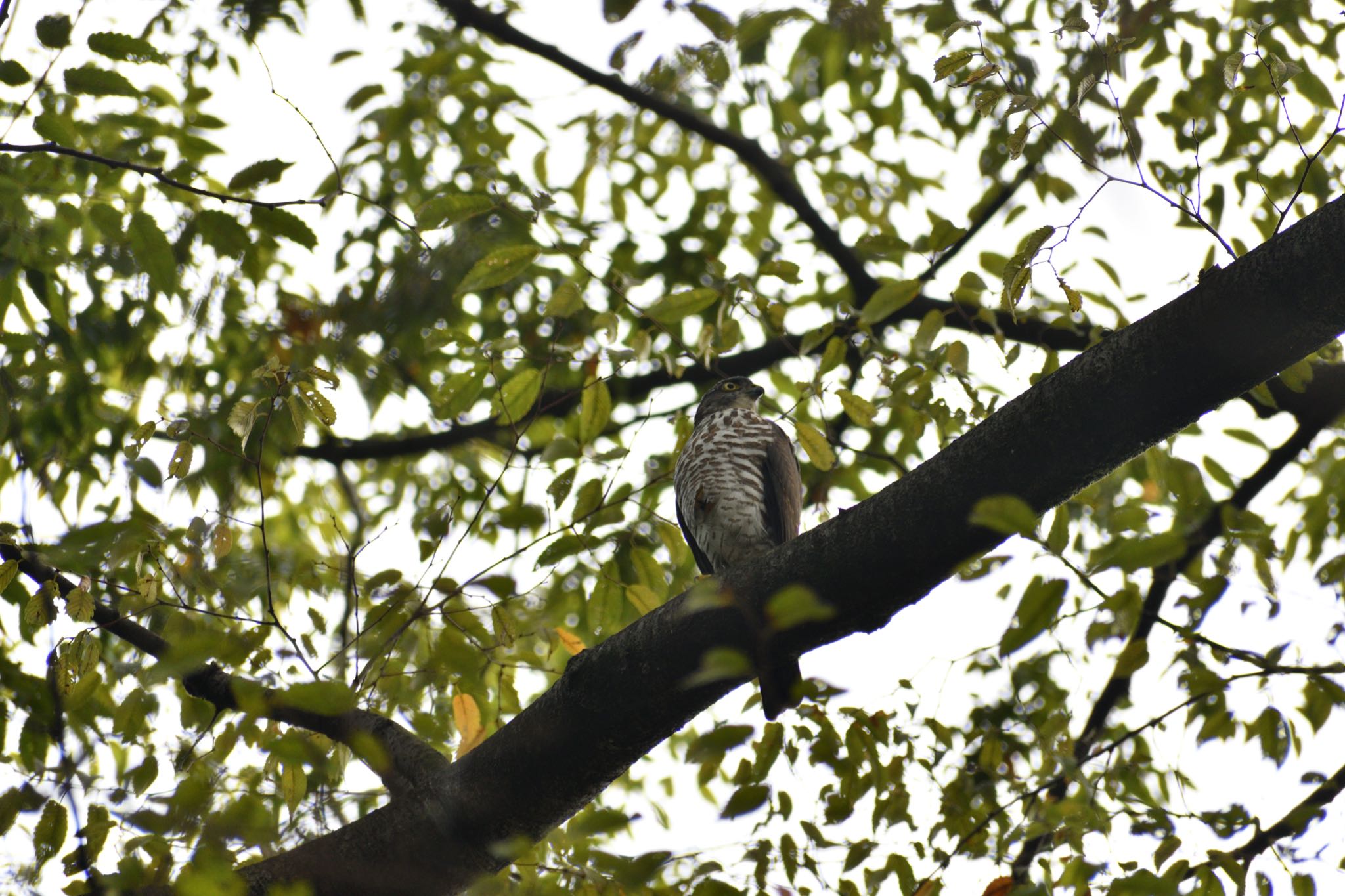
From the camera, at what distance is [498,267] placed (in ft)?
10.9

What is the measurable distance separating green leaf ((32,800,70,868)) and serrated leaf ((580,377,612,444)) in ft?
5.63

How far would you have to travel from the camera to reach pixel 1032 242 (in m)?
2.31

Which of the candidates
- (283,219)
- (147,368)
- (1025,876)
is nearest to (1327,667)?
(1025,876)

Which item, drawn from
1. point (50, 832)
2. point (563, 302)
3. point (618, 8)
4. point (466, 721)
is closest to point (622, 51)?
point (618, 8)

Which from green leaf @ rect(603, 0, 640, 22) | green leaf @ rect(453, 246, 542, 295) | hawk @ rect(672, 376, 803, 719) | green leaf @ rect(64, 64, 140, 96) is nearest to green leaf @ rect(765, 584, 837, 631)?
green leaf @ rect(453, 246, 542, 295)

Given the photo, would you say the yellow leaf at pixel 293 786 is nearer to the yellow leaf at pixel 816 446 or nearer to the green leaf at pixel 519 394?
the green leaf at pixel 519 394

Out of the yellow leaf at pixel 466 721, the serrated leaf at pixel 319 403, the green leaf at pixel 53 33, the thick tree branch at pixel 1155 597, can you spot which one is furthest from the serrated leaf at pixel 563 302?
the thick tree branch at pixel 1155 597

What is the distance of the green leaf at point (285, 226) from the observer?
268 centimetres

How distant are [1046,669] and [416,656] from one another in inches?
107

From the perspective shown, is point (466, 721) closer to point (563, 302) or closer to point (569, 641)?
point (569, 641)

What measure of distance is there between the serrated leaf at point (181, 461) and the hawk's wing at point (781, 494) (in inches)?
96.8

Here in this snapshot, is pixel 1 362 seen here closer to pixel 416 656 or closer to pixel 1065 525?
pixel 416 656

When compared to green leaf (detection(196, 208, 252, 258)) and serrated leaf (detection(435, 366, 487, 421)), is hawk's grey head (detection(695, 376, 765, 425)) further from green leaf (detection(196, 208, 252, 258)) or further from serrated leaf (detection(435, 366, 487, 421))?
green leaf (detection(196, 208, 252, 258))

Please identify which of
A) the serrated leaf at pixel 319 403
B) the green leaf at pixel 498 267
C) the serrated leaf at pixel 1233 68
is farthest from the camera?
the green leaf at pixel 498 267
